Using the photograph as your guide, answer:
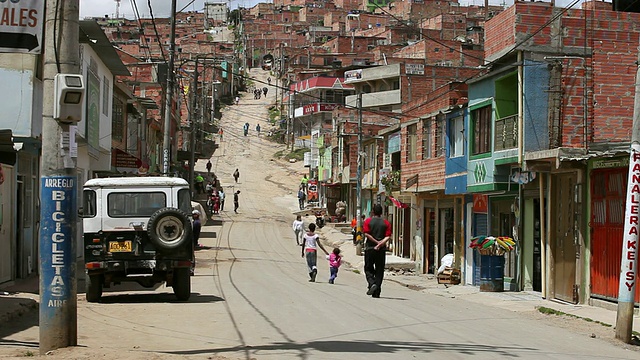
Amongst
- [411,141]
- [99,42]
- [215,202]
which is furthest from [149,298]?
[215,202]

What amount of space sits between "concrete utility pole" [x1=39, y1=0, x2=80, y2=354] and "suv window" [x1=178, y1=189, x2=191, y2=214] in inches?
361

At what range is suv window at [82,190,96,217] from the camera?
60.6 feet

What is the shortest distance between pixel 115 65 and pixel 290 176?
5485 cm

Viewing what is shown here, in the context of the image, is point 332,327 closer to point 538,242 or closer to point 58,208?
point 58,208

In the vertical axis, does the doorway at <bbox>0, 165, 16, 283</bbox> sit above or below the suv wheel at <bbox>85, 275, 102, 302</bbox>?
above

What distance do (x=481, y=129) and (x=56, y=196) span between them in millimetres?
19790

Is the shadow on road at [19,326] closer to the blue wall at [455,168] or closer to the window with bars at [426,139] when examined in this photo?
the blue wall at [455,168]

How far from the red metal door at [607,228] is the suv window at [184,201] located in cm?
913

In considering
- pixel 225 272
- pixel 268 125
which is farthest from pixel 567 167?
pixel 268 125

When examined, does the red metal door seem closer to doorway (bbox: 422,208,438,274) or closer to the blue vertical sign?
the blue vertical sign

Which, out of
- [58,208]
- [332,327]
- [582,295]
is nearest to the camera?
[58,208]

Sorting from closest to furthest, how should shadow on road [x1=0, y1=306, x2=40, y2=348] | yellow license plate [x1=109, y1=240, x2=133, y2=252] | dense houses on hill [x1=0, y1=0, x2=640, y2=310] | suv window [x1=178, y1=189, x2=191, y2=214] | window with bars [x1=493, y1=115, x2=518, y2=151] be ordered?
shadow on road [x1=0, y1=306, x2=40, y2=348] → yellow license plate [x1=109, y1=240, x2=133, y2=252] → suv window [x1=178, y1=189, x2=191, y2=214] → dense houses on hill [x1=0, y1=0, x2=640, y2=310] → window with bars [x1=493, y1=115, x2=518, y2=151]

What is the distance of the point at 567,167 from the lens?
69.3ft

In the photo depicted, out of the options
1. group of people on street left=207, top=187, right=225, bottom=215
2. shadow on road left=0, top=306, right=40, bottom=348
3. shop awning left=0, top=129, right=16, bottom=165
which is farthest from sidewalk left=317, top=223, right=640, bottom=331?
group of people on street left=207, top=187, right=225, bottom=215
